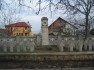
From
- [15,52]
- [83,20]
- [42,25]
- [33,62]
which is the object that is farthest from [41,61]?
[83,20]

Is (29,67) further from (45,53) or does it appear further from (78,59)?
(78,59)

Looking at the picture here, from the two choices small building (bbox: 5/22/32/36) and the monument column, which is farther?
small building (bbox: 5/22/32/36)

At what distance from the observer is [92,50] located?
12.7 meters

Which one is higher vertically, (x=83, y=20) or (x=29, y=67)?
(x=83, y=20)

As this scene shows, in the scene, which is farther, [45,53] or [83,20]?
[83,20]

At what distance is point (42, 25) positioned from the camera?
23312 mm

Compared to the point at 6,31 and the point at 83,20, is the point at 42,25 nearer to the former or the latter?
the point at 83,20

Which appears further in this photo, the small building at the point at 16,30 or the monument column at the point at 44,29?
the small building at the point at 16,30

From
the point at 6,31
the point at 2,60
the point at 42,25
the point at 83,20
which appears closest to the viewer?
the point at 2,60

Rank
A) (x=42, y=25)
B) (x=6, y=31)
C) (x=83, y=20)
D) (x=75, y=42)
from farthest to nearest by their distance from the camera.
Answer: (x=6, y=31) → (x=83, y=20) → (x=42, y=25) → (x=75, y=42)

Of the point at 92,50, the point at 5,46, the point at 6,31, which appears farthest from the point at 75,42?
the point at 6,31

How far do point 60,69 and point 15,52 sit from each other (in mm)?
2593

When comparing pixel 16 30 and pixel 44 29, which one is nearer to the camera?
pixel 44 29

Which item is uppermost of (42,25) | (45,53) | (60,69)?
(42,25)
